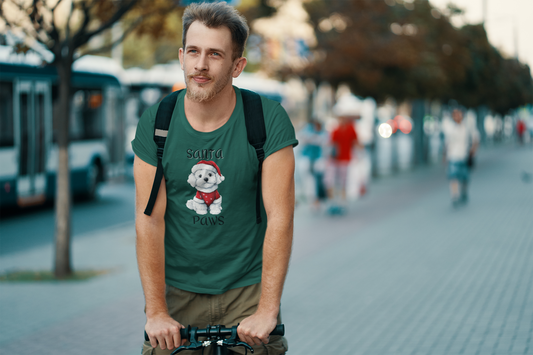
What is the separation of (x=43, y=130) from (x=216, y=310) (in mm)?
12638

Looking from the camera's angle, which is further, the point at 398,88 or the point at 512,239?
the point at 398,88

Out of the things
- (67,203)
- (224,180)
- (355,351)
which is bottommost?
(355,351)

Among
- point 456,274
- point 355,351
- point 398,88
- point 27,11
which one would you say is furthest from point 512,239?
point 398,88

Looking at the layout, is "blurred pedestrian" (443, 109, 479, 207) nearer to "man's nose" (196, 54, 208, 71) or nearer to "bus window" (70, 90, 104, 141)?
"bus window" (70, 90, 104, 141)

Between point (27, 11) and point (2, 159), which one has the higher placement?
point (27, 11)

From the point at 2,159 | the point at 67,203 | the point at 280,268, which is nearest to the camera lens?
the point at 280,268

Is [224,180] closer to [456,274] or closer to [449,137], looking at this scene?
[456,274]

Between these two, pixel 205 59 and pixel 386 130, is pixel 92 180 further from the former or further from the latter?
pixel 205 59

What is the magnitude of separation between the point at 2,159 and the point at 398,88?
36.9 feet

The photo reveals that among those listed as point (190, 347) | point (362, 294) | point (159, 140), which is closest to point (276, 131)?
point (159, 140)

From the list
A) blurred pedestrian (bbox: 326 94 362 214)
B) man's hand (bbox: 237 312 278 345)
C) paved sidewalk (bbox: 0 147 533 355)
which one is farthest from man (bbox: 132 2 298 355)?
blurred pedestrian (bbox: 326 94 362 214)

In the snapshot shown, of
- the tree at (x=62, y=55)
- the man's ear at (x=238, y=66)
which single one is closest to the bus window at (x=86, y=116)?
the tree at (x=62, y=55)

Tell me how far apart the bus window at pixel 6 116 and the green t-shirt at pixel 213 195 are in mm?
11529

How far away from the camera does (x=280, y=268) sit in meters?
2.35
